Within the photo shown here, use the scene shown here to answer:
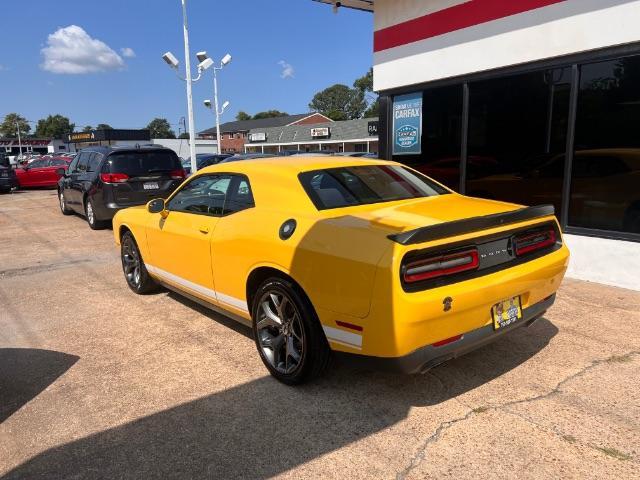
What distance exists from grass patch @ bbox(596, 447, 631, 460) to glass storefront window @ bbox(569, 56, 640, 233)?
3.80 metres

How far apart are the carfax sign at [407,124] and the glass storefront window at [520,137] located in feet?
3.46

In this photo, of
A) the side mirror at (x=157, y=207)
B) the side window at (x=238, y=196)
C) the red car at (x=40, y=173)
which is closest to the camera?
the side window at (x=238, y=196)

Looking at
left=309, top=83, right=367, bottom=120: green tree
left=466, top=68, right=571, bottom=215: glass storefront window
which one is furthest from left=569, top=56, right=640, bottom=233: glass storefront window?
left=309, top=83, right=367, bottom=120: green tree

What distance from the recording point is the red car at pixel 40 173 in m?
20.9

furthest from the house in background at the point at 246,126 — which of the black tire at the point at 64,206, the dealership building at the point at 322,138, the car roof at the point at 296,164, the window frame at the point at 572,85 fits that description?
the car roof at the point at 296,164

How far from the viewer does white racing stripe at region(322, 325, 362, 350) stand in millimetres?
2840

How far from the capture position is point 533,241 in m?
3.38

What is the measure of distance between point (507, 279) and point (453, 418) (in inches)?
35.4

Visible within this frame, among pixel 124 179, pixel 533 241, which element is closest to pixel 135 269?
pixel 533 241

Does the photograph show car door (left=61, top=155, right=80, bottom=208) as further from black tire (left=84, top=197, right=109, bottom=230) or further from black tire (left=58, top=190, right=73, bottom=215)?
black tire (left=84, top=197, right=109, bottom=230)

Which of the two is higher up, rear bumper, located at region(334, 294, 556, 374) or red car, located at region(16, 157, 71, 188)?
red car, located at region(16, 157, 71, 188)

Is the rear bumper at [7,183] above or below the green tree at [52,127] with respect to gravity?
below

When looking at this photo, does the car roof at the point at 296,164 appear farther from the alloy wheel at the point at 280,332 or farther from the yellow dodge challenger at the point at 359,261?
the alloy wheel at the point at 280,332

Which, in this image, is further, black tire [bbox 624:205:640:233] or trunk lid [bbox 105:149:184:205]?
trunk lid [bbox 105:149:184:205]
